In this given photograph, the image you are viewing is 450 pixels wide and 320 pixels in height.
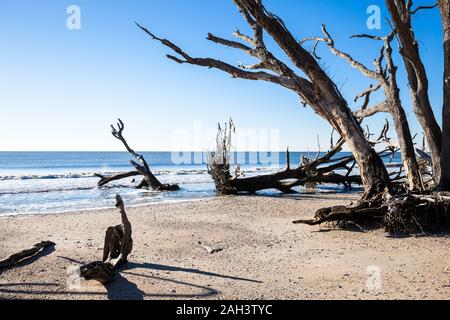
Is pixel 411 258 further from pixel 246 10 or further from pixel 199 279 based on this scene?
pixel 246 10

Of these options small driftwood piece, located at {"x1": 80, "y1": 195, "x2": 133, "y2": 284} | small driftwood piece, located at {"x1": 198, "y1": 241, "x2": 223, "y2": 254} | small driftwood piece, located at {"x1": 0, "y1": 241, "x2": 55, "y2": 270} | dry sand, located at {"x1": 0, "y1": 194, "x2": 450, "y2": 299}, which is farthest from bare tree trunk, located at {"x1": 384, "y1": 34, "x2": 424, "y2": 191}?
small driftwood piece, located at {"x1": 0, "y1": 241, "x2": 55, "y2": 270}

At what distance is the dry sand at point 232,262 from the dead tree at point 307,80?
1748 mm

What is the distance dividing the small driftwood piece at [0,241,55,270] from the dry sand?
14 centimetres

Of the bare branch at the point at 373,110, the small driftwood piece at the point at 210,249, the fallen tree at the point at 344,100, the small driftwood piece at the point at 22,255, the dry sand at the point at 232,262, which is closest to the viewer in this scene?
the dry sand at the point at 232,262

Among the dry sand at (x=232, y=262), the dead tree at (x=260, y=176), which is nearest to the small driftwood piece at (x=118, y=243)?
the dry sand at (x=232, y=262)

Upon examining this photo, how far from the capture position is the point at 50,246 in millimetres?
6160

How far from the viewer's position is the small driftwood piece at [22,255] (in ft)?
16.2

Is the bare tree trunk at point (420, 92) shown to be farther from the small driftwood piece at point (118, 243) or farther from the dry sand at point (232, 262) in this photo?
the small driftwood piece at point (118, 243)

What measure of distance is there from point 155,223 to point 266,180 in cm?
720

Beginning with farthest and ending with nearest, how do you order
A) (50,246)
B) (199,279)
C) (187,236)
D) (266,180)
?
(266,180)
(187,236)
(50,246)
(199,279)

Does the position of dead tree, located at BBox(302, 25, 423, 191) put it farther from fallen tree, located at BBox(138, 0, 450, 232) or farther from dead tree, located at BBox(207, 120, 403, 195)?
dead tree, located at BBox(207, 120, 403, 195)

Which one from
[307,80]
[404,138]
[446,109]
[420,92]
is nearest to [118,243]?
[307,80]

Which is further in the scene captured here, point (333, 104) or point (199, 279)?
point (333, 104)
